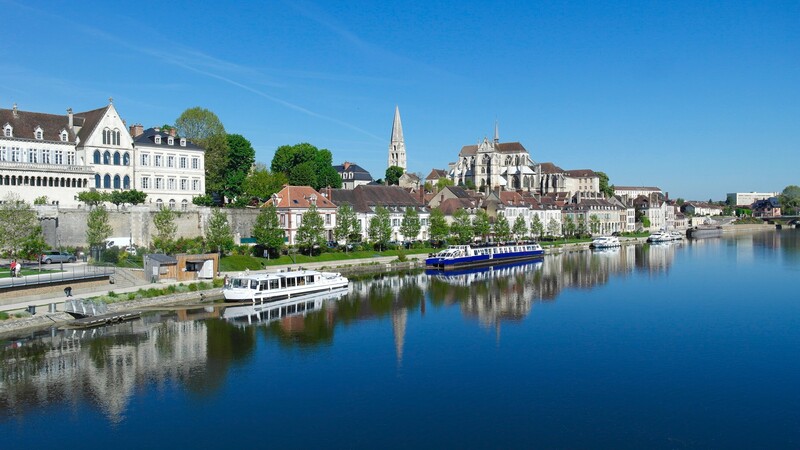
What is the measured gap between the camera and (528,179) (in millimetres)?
137500

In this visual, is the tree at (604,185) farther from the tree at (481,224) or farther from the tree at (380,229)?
the tree at (380,229)

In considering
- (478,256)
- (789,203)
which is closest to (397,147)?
(478,256)

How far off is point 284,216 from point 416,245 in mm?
15531

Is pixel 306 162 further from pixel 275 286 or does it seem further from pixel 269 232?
pixel 275 286

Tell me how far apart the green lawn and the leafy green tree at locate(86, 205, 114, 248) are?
7581 mm

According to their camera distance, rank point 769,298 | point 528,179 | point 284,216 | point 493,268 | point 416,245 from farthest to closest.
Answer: point 528,179 < point 416,245 < point 493,268 < point 284,216 < point 769,298

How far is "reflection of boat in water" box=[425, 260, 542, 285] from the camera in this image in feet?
171

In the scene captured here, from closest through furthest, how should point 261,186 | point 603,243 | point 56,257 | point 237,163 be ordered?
point 56,257 → point 261,186 → point 237,163 → point 603,243

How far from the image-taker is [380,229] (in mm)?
60281

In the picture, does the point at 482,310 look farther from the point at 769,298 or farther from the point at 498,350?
the point at 769,298

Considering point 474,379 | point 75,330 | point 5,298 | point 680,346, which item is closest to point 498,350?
point 474,379

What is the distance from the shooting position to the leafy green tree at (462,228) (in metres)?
69.7

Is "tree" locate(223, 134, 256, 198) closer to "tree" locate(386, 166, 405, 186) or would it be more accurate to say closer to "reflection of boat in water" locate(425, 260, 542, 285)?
"reflection of boat in water" locate(425, 260, 542, 285)

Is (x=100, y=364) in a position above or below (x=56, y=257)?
below
